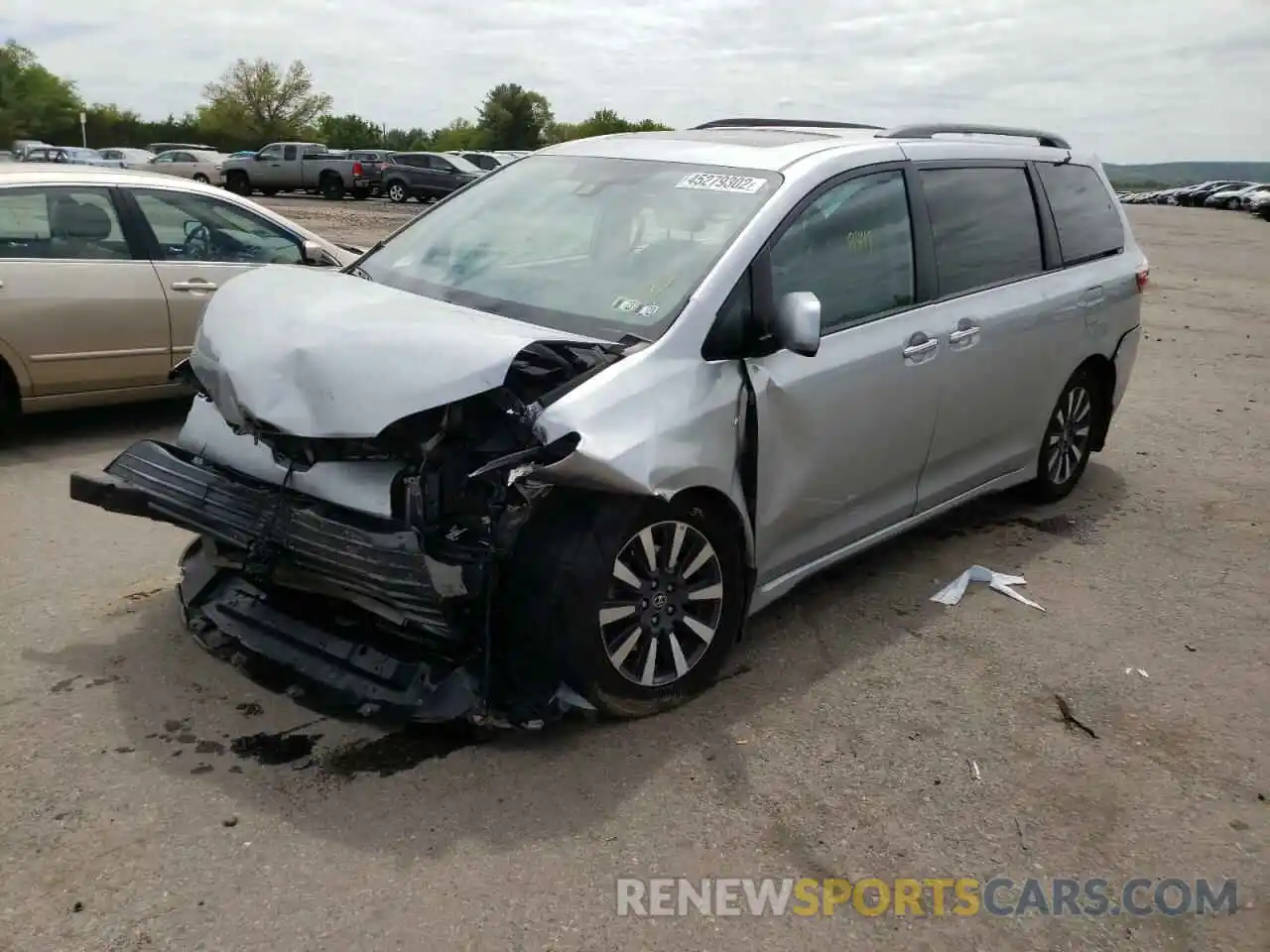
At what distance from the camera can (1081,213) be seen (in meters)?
5.99

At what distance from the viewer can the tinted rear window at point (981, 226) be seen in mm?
4789

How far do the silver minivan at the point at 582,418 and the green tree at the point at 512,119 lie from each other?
241 ft

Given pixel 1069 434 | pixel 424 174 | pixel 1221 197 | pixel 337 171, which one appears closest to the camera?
pixel 1069 434

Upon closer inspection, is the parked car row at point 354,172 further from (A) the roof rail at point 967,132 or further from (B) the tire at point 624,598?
(B) the tire at point 624,598

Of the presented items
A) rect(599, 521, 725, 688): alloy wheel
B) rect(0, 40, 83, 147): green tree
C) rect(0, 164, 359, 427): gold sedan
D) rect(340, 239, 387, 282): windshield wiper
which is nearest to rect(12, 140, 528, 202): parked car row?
rect(0, 164, 359, 427): gold sedan

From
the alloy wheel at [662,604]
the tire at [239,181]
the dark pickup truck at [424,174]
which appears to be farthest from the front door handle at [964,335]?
the tire at [239,181]

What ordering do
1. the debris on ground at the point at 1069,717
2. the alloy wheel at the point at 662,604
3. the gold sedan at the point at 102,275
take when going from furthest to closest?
the gold sedan at the point at 102,275 < the debris on ground at the point at 1069,717 < the alloy wheel at the point at 662,604

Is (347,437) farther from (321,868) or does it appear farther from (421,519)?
(321,868)

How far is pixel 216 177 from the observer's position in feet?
116

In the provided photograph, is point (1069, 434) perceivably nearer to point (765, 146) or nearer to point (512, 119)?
point (765, 146)

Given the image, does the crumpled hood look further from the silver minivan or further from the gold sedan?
the gold sedan

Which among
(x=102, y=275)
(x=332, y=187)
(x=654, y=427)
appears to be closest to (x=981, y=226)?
(x=654, y=427)

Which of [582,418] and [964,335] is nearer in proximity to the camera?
[582,418]

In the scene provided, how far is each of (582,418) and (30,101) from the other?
8918 cm
